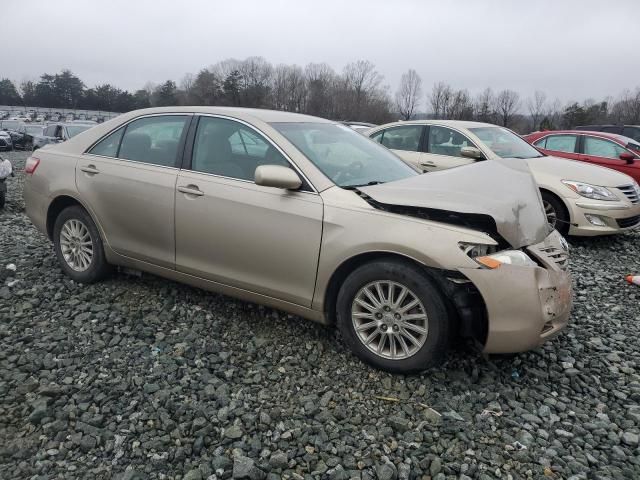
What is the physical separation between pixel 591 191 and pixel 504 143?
1.51m

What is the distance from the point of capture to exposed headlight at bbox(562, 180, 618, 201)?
631cm

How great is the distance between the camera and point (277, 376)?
10.1 ft

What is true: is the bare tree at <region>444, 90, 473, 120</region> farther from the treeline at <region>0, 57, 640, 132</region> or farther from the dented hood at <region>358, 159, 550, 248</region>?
the dented hood at <region>358, 159, 550, 248</region>

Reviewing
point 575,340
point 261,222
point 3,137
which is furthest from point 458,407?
point 3,137

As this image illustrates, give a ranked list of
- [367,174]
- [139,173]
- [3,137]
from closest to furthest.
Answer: [367,174], [139,173], [3,137]

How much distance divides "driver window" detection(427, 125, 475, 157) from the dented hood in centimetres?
380

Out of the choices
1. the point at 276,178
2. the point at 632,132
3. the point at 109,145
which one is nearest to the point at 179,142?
the point at 109,145

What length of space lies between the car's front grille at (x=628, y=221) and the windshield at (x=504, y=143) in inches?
62.2

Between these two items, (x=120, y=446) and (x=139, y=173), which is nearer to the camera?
(x=120, y=446)

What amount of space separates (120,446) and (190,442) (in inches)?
13.5

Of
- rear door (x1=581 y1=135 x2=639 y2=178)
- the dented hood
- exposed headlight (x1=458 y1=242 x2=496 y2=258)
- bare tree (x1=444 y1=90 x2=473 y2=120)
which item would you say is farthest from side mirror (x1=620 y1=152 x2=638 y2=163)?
bare tree (x1=444 y1=90 x2=473 y2=120)

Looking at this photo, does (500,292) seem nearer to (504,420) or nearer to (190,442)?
(504,420)

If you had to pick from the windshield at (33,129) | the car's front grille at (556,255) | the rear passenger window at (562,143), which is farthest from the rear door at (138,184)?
the windshield at (33,129)

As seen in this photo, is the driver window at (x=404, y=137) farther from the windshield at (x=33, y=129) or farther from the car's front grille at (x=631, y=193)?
the windshield at (x=33, y=129)
